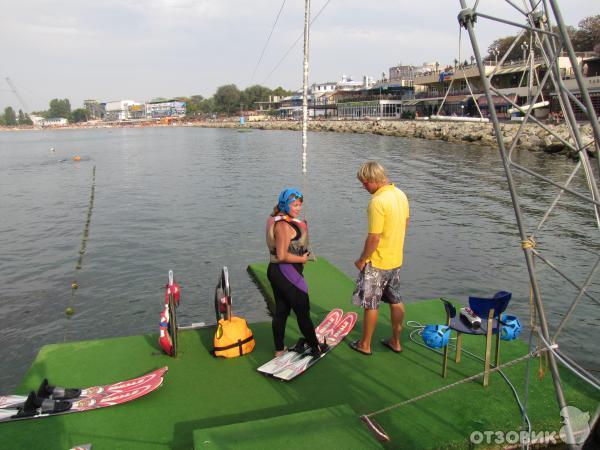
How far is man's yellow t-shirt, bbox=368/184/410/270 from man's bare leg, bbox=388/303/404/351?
53 centimetres

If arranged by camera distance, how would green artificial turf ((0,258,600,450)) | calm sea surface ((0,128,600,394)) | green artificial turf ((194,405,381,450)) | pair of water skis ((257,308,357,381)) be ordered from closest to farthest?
green artificial turf ((194,405,381,450)), green artificial turf ((0,258,600,450)), pair of water skis ((257,308,357,381)), calm sea surface ((0,128,600,394))

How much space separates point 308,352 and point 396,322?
3.52ft

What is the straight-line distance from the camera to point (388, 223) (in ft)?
16.2

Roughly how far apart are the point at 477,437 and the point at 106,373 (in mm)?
3919

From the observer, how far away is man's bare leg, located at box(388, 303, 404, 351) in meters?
5.36

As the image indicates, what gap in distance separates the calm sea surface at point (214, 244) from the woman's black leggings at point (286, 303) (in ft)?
11.6

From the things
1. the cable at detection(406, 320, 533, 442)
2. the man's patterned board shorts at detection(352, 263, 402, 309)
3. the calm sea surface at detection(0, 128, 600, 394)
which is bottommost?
the calm sea surface at detection(0, 128, 600, 394)

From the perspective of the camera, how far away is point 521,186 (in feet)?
80.7

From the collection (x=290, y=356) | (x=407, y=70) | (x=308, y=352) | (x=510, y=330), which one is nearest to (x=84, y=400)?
(x=290, y=356)

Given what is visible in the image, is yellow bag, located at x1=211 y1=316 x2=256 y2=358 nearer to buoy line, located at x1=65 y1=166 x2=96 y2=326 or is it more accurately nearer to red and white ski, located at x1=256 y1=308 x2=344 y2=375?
red and white ski, located at x1=256 y1=308 x2=344 y2=375

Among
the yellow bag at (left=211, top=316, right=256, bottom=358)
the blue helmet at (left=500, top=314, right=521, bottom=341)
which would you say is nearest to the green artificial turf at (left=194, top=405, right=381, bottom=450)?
the yellow bag at (left=211, top=316, right=256, bottom=358)

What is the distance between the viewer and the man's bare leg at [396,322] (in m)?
5.36

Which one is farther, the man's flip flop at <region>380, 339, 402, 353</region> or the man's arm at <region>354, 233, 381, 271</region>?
the man's flip flop at <region>380, 339, 402, 353</region>

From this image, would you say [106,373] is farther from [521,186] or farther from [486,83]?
[521,186]
